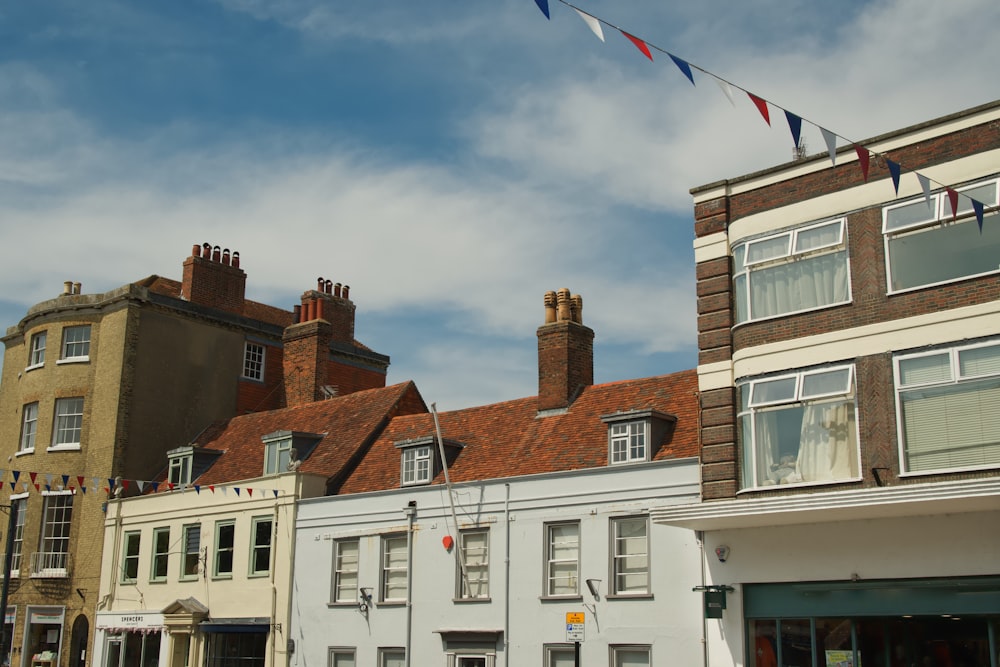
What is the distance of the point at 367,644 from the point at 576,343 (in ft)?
29.0

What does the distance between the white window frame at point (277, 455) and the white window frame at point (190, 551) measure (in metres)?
2.74

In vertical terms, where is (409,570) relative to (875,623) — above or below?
above

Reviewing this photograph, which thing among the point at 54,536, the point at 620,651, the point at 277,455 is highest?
the point at 277,455

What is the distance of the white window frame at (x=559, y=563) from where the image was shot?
24672 millimetres

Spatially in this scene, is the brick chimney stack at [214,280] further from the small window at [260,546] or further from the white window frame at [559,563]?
the white window frame at [559,563]

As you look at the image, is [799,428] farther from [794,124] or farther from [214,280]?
[214,280]

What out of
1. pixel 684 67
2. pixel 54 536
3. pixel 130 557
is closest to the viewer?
pixel 684 67

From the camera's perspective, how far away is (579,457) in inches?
1031

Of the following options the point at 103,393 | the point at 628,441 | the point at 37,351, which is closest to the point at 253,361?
the point at 103,393

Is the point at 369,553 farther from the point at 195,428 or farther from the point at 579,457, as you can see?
the point at 195,428

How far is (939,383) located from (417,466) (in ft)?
45.9

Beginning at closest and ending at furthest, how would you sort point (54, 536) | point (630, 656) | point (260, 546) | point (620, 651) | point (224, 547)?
point (630, 656) < point (620, 651) < point (260, 546) < point (224, 547) < point (54, 536)

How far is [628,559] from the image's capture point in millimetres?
23875

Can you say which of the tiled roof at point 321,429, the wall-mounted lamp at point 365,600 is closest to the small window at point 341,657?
the wall-mounted lamp at point 365,600
